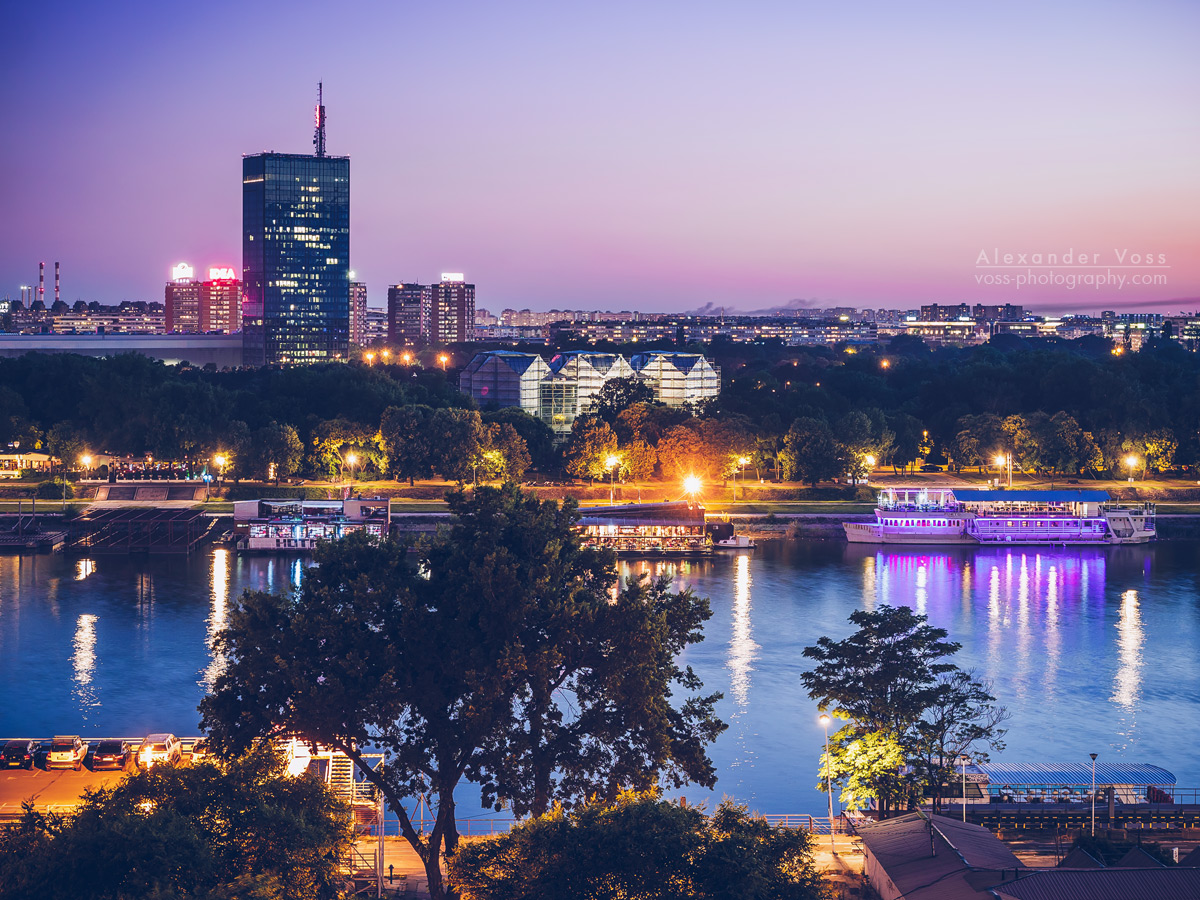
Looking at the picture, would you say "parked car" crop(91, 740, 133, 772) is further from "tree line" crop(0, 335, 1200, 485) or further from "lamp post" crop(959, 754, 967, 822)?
"tree line" crop(0, 335, 1200, 485)

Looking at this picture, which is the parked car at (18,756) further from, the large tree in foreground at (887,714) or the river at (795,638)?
the large tree in foreground at (887,714)

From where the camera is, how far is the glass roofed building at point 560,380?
49531 millimetres

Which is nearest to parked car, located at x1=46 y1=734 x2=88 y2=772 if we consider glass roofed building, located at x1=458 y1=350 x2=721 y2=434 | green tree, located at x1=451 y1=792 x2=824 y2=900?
green tree, located at x1=451 y1=792 x2=824 y2=900

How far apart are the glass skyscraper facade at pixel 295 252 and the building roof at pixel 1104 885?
251 ft

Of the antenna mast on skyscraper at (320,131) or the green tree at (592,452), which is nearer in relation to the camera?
the green tree at (592,452)

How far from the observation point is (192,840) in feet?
27.8

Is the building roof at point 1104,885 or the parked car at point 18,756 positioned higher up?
the building roof at point 1104,885

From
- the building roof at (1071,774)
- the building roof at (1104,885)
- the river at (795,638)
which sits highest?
the building roof at (1104,885)

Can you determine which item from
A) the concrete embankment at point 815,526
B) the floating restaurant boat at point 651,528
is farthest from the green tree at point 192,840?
the concrete embankment at point 815,526

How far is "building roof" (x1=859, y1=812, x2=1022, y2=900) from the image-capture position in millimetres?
9641

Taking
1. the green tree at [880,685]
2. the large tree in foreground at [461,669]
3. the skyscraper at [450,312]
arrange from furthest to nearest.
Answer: the skyscraper at [450,312] < the green tree at [880,685] < the large tree in foreground at [461,669]

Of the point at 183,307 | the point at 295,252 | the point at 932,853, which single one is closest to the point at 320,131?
the point at 295,252

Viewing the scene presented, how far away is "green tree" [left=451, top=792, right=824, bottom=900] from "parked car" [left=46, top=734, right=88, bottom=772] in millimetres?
6792

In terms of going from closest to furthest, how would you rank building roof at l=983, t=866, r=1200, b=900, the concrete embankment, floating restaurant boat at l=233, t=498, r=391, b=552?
building roof at l=983, t=866, r=1200, b=900 < floating restaurant boat at l=233, t=498, r=391, b=552 < the concrete embankment
